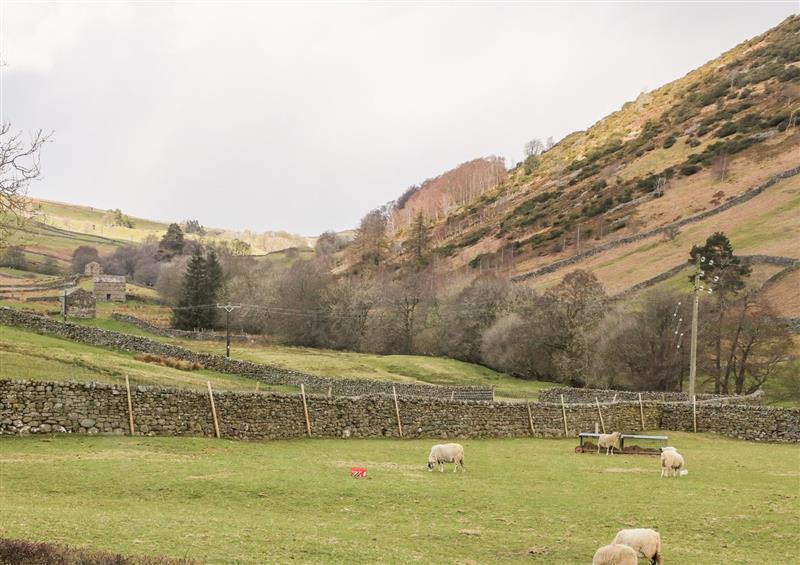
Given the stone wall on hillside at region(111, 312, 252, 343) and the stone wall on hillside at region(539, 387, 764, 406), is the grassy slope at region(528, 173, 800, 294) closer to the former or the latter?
the stone wall on hillside at region(539, 387, 764, 406)

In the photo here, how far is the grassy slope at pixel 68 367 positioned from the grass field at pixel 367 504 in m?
10.1

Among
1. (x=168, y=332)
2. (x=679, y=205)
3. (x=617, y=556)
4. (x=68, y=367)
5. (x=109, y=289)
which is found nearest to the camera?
(x=617, y=556)

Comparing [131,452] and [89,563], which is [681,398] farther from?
[89,563]

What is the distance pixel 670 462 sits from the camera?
2409 cm

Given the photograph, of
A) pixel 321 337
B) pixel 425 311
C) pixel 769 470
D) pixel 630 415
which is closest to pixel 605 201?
pixel 425 311

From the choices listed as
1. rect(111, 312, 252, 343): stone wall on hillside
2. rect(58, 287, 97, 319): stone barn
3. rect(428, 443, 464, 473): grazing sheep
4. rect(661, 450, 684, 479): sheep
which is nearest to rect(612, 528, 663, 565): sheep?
rect(428, 443, 464, 473): grazing sheep

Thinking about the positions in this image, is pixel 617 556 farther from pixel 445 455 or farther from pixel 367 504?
pixel 445 455

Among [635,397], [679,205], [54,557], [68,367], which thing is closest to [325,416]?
[68,367]

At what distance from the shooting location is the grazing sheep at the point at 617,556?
436 inches

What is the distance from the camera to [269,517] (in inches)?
631

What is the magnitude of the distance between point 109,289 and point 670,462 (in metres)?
115

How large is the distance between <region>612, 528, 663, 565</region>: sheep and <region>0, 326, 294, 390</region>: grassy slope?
81.3 feet

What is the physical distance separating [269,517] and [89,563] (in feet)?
20.3

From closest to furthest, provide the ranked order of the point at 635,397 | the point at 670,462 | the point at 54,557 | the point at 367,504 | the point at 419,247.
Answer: the point at 54,557 < the point at 367,504 < the point at 670,462 < the point at 635,397 < the point at 419,247
